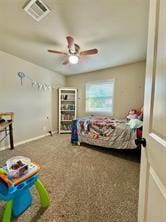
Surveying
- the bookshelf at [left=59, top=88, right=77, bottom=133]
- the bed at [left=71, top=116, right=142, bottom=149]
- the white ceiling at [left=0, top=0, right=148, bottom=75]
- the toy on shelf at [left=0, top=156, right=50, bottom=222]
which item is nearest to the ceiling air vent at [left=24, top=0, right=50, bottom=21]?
the white ceiling at [left=0, top=0, right=148, bottom=75]

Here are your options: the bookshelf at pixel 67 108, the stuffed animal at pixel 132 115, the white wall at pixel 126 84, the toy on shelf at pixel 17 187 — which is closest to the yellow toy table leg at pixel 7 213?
the toy on shelf at pixel 17 187

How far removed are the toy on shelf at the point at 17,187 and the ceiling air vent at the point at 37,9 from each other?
1873mm

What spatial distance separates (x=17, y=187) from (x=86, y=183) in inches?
39.6

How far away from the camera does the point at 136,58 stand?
3240 mm

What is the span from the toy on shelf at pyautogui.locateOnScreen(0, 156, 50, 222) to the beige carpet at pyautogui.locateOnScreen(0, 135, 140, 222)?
0.10m

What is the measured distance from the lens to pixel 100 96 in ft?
14.3

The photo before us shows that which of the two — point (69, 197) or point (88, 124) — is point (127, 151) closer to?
point (88, 124)

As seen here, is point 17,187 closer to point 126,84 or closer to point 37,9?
point 37,9

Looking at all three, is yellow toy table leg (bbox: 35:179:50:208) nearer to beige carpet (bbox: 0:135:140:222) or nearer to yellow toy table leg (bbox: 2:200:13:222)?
beige carpet (bbox: 0:135:140:222)

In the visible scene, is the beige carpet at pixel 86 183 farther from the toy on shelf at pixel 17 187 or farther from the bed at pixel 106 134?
the bed at pixel 106 134

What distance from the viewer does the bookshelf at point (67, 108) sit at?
4680 mm

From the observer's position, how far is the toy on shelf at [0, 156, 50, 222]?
1037 millimetres

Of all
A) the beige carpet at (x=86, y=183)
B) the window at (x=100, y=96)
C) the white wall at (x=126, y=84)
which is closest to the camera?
the beige carpet at (x=86, y=183)

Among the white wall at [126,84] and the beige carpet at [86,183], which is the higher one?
the white wall at [126,84]
